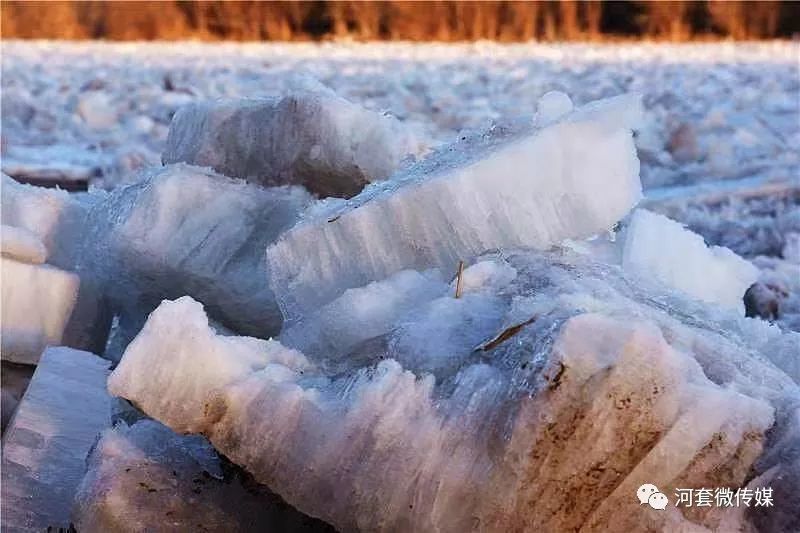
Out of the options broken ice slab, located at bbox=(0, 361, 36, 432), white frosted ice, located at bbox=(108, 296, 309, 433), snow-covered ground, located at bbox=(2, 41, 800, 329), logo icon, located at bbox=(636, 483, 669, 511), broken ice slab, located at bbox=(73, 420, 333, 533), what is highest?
white frosted ice, located at bbox=(108, 296, 309, 433)

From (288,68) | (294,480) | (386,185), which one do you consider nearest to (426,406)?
(294,480)

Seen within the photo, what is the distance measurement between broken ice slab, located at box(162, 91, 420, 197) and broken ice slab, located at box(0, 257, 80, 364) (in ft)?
0.77

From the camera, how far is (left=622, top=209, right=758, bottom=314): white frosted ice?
108 centimetres

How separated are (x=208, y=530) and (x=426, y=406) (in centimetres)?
17

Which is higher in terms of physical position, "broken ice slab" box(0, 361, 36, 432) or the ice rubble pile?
the ice rubble pile

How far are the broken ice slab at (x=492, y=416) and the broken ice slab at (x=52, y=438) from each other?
186mm

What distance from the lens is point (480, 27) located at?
730 cm

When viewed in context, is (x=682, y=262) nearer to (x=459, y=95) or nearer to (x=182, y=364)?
(x=182, y=364)

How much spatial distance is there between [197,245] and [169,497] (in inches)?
16.3

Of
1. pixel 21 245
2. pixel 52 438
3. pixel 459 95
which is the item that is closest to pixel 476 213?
pixel 52 438

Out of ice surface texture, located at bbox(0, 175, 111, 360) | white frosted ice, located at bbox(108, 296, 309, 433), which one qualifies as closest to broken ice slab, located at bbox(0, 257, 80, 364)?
ice surface texture, located at bbox(0, 175, 111, 360)

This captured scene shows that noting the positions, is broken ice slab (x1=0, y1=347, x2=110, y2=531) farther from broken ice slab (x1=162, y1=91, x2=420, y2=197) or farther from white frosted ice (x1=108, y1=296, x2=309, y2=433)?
broken ice slab (x1=162, y1=91, x2=420, y2=197)

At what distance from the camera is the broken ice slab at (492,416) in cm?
62

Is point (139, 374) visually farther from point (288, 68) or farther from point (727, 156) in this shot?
point (288, 68)
